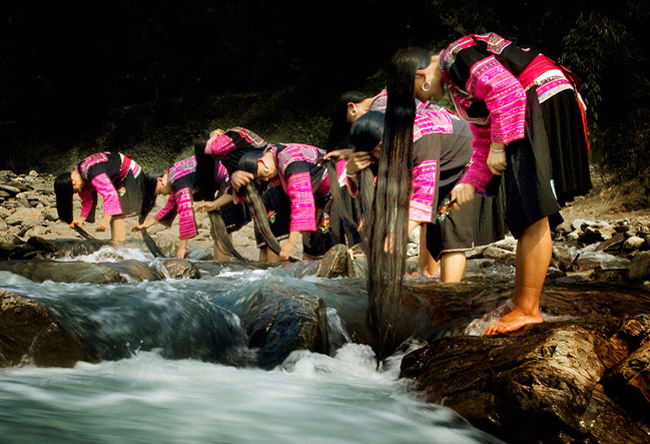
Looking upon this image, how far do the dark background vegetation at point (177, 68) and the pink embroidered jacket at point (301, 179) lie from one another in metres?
6.93

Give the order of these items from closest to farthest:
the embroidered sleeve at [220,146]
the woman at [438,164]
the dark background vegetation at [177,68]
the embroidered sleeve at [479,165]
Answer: the embroidered sleeve at [479,165]
the woman at [438,164]
the embroidered sleeve at [220,146]
the dark background vegetation at [177,68]

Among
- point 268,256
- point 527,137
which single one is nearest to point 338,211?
point 268,256

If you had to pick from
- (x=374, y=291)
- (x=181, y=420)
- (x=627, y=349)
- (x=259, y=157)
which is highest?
(x=259, y=157)

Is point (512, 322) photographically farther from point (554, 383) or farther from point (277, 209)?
point (277, 209)

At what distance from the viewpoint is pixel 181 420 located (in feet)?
6.20

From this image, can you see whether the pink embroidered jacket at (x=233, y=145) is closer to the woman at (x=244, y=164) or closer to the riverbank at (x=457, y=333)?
the woman at (x=244, y=164)

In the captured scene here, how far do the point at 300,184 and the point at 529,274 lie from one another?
11.6 ft

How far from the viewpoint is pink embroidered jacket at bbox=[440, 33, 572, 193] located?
2.54m

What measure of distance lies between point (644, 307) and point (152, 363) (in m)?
2.16

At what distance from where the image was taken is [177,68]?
1536cm

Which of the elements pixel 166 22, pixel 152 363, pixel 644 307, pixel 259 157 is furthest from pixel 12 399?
pixel 166 22

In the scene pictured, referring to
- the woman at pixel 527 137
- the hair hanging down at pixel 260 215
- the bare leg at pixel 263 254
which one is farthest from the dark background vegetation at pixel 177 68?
the woman at pixel 527 137

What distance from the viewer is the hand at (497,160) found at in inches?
104

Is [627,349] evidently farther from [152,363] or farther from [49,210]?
[49,210]
